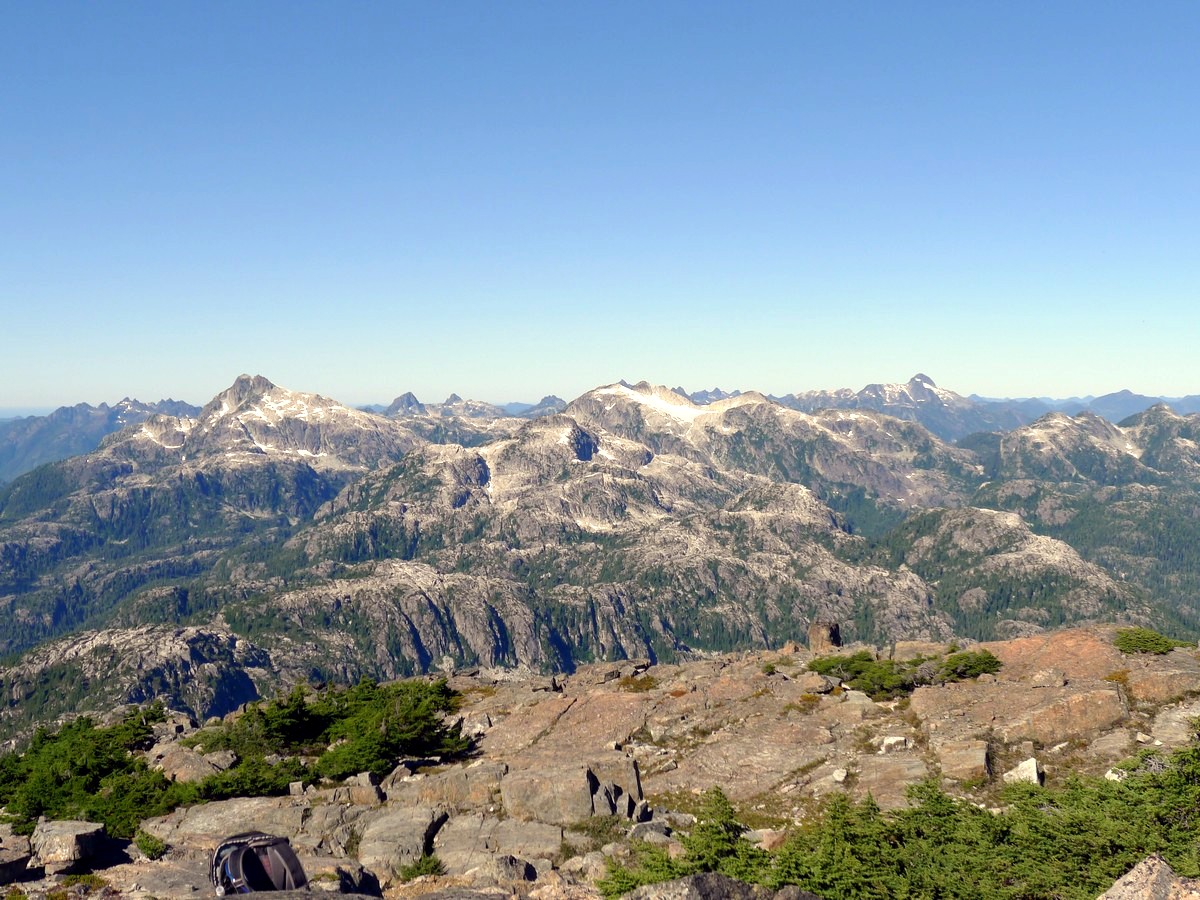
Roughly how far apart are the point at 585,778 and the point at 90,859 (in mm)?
30708

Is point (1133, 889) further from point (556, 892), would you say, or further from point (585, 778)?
point (585, 778)

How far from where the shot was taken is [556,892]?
3366 cm

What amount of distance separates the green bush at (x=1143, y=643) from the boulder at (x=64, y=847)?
8766 cm

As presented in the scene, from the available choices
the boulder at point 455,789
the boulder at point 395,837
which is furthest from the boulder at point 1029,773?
the boulder at point 395,837

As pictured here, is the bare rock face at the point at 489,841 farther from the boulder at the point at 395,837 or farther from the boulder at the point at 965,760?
the boulder at the point at 965,760

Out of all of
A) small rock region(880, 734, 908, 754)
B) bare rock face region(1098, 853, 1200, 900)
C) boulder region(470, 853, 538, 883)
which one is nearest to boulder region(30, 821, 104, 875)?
boulder region(470, 853, 538, 883)

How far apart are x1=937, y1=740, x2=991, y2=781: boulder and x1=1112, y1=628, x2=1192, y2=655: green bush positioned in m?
27.8

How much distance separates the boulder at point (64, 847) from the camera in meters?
39.0

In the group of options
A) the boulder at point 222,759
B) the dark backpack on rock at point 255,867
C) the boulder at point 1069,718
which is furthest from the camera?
the boulder at point 222,759

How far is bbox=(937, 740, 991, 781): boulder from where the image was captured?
5072 cm

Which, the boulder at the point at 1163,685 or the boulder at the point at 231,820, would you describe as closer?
the boulder at the point at 231,820

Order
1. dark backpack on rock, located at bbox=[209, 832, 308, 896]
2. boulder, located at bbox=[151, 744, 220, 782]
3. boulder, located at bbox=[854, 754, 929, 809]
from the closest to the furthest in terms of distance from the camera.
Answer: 1. dark backpack on rock, located at bbox=[209, 832, 308, 896]
2. boulder, located at bbox=[854, 754, 929, 809]
3. boulder, located at bbox=[151, 744, 220, 782]

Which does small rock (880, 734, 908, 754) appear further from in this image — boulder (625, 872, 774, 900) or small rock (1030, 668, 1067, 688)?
boulder (625, 872, 774, 900)

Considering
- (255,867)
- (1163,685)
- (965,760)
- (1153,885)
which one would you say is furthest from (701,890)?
(1163,685)
